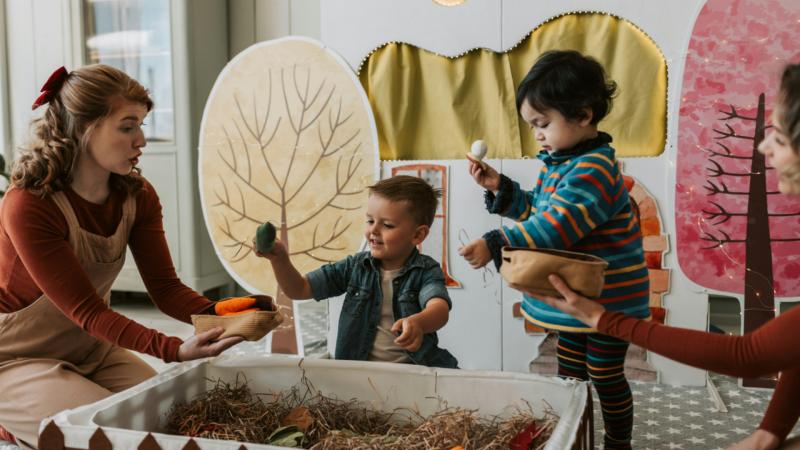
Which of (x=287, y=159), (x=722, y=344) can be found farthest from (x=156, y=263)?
(x=722, y=344)

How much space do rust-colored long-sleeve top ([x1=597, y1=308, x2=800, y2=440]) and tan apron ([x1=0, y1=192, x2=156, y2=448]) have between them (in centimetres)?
119

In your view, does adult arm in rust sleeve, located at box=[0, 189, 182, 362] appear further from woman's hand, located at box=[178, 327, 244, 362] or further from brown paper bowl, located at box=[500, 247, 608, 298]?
brown paper bowl, located at box=[500, 247, 608, 298]

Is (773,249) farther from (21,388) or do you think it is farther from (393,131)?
(21,388)

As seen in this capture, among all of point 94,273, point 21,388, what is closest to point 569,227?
point 94,273

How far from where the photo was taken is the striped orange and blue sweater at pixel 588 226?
1.53 metres

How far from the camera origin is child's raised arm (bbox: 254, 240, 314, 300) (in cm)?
165

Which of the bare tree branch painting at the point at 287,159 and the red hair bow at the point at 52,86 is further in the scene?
the bare tree branch painting at the point at 287,159

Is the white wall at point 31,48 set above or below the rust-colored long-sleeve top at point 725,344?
above

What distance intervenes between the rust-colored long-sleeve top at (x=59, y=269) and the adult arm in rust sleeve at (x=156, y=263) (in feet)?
0.12

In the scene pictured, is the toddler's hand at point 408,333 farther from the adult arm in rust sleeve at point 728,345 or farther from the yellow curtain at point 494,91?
the yellow curtain at point 494,91

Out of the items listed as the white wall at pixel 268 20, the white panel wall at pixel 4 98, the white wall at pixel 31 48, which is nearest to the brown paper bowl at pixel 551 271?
the white wall at pixel 268 20

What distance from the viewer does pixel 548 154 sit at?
5.61 ft

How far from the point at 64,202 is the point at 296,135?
4.35 ft

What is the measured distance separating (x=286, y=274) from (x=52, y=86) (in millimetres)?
720
